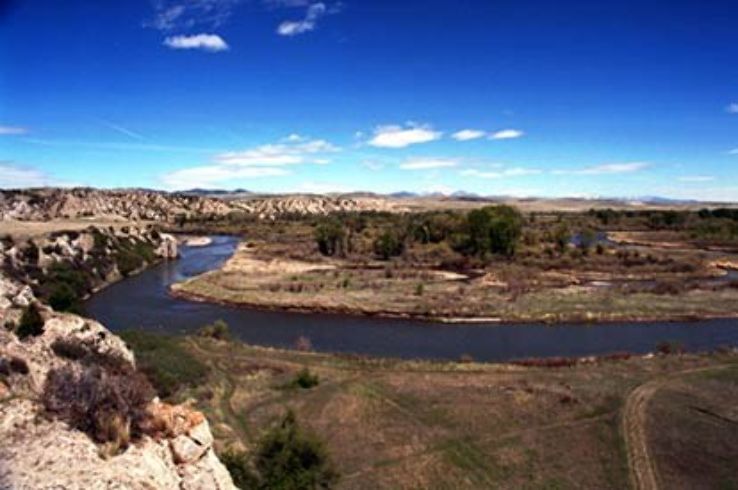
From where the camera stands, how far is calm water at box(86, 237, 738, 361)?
1721 inches

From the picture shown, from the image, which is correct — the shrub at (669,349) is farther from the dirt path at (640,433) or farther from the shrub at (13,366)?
the shrub at (13,366)

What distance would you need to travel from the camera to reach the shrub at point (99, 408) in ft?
37.2

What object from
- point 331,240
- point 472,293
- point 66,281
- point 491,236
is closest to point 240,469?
point 472,293

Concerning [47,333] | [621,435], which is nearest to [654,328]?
[621,435]

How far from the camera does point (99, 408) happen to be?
1167cm

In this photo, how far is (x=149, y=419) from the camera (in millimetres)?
12336

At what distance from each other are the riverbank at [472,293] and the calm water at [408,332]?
79.8 inches

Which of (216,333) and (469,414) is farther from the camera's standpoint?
(216,333)

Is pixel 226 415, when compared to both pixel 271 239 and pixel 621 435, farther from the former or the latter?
pixel 271 239

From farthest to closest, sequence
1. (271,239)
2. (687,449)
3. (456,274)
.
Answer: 1. (271,239)
2. (456,274)
3. (687,449)

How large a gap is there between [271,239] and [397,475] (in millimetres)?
99542

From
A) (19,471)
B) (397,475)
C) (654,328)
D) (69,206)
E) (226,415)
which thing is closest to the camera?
(19,471)

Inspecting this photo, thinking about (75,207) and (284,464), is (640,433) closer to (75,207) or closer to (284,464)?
(284,464)

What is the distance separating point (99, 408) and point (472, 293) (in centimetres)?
5289
